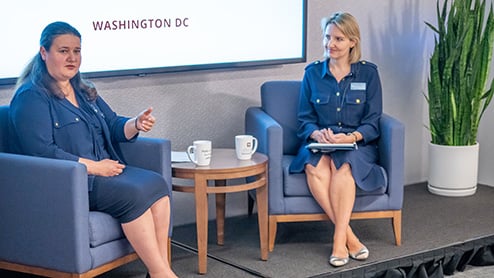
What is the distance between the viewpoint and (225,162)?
413 cm

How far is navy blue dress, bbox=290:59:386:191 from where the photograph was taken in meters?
4.40

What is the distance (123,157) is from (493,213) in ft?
7.29

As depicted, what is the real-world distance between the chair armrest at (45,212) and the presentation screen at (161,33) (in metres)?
0.70

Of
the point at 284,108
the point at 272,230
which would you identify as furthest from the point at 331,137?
the point at 272,230

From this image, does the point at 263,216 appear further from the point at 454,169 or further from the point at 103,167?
the point at 454,169

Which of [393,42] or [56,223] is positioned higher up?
[393,42]

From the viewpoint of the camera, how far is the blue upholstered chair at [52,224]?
11.1 ft

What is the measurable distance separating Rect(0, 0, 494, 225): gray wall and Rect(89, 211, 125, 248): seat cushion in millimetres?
938

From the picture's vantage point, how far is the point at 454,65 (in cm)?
516

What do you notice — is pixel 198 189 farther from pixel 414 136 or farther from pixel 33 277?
pixel 414 136

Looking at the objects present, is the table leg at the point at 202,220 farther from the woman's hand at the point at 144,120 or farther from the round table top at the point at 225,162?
the woman's hand at the point at 144,120

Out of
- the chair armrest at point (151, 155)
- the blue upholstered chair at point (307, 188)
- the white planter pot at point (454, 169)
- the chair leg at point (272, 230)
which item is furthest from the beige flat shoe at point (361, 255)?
the white planter pot at point (454, 169)

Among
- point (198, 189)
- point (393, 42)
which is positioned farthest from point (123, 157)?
point (393, 42)

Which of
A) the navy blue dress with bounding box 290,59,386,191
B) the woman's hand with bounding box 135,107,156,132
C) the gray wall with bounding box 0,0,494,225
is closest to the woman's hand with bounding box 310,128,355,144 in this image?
the navy blue dress with bounding box 290,59,386,191
